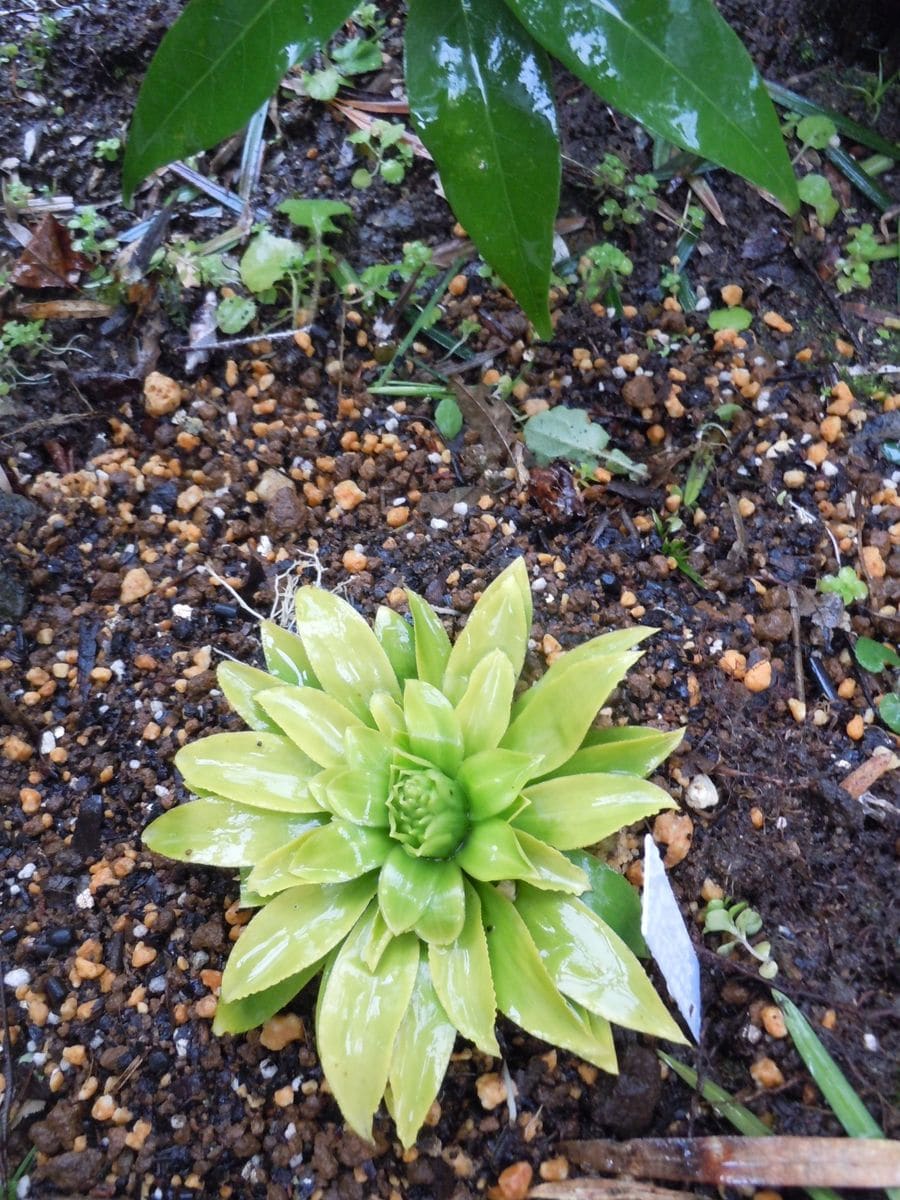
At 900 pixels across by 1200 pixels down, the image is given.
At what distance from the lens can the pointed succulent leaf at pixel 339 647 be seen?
4.58 feet

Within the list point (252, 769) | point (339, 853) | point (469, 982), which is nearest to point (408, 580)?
point (252, 769)

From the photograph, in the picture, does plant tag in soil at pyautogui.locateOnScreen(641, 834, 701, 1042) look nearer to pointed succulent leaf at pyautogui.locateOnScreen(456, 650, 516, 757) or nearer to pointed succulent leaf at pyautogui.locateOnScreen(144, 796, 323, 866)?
pointed succulent leaf at pyautogui.locateOnScreen(456, 650, 516, 757)

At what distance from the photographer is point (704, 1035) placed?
1352 mm

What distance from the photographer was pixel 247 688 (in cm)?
143

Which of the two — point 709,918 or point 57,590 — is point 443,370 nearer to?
point 57,590

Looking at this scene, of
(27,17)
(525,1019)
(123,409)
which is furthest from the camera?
(27,17)

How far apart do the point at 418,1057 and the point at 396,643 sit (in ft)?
2.05

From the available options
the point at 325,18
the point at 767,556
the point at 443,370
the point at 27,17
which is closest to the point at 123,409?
the point at 443,370

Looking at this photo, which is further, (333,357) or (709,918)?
(333,357)

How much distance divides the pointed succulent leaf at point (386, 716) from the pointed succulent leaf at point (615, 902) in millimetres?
321

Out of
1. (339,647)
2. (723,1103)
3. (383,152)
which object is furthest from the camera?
(383,152)

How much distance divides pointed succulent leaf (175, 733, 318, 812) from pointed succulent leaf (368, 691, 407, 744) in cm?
14

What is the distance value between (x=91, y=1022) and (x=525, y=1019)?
75 centimetres

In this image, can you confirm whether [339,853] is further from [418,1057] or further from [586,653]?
[586,653]
